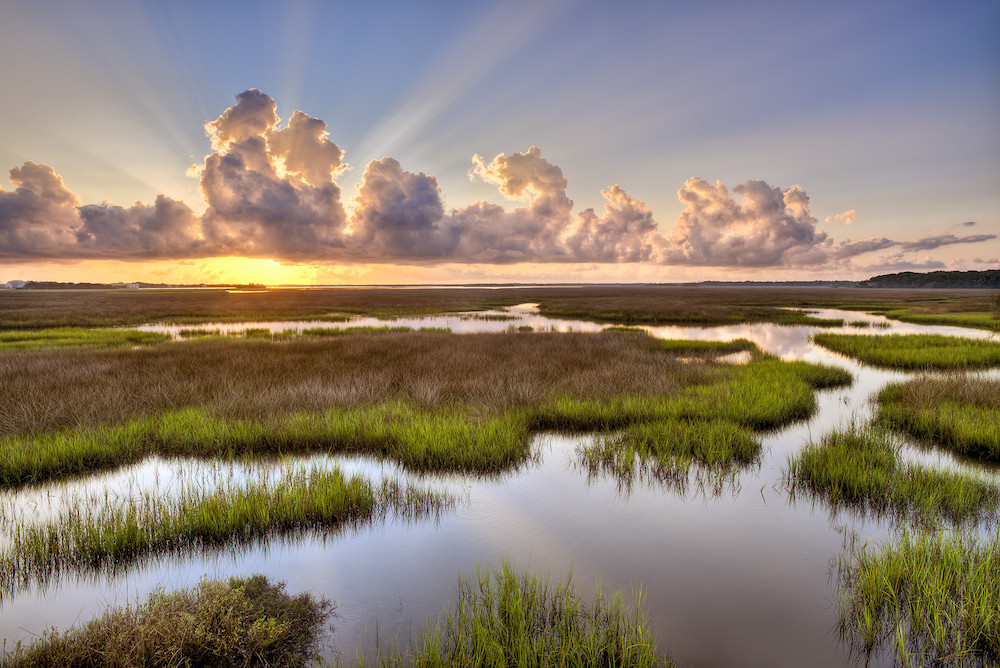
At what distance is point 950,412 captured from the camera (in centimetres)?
951

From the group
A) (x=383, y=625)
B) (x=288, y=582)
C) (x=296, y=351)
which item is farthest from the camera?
(x=296, y=351)

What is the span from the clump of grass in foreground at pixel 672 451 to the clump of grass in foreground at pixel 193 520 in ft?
10.5

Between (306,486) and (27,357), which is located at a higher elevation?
(27,357)

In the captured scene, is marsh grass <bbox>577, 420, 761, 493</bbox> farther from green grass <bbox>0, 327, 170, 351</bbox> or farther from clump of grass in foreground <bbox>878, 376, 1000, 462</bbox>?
green grass <bbox>0, 327, 170, 351</bbox>

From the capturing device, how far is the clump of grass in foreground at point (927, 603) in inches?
143

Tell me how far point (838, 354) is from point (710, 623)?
21.0m

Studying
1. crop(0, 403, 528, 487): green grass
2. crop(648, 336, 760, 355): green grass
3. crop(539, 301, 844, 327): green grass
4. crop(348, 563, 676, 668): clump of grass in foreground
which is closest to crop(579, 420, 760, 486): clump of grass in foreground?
crop(0, 403, 528, 487): green grass

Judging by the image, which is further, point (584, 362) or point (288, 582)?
point (584, 362)

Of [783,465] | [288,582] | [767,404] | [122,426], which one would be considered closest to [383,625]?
[288,582]

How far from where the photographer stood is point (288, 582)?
477 cm

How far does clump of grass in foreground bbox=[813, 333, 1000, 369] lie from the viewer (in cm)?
1631

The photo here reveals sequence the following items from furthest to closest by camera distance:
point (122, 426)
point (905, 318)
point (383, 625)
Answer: point (905, 318) → point (122, 426) → point (383, 625)

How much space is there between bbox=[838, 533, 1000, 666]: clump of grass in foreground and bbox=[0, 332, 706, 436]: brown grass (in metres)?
7.33

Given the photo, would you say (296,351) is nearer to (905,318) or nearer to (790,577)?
(790,577)
